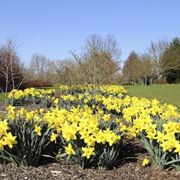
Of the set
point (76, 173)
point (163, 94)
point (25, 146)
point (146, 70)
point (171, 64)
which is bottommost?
point (76, 173)

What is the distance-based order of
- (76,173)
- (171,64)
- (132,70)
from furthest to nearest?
(132,70)
(171,64)
(76,173)

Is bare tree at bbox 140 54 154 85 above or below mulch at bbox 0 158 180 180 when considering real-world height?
above

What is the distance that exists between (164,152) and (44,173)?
162cm

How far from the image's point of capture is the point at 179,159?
4676mm

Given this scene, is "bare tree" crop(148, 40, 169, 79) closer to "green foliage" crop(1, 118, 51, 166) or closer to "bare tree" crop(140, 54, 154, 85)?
"bare tree" crop(140, 54, 154, 85)

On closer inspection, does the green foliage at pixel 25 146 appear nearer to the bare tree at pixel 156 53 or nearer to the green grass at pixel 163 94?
the green grass at pixel 163 94

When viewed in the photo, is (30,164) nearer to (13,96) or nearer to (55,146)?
(55,146)

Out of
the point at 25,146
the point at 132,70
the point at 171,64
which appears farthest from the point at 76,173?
the point at 132,70

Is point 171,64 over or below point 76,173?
over

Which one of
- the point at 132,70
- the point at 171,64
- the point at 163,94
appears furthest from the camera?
the point at 132,70

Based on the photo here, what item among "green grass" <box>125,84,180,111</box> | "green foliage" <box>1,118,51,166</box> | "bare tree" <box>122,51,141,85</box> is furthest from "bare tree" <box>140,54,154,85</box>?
"green foliage" <box>1,118,51,166</box>

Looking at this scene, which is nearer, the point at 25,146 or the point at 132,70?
the point at 25,146

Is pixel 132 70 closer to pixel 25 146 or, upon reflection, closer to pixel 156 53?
pixel 156 53

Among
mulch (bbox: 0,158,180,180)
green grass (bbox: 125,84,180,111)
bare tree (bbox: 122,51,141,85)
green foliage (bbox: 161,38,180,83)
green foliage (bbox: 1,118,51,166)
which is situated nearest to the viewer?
mulch (bbox: 0,158,180,180)
